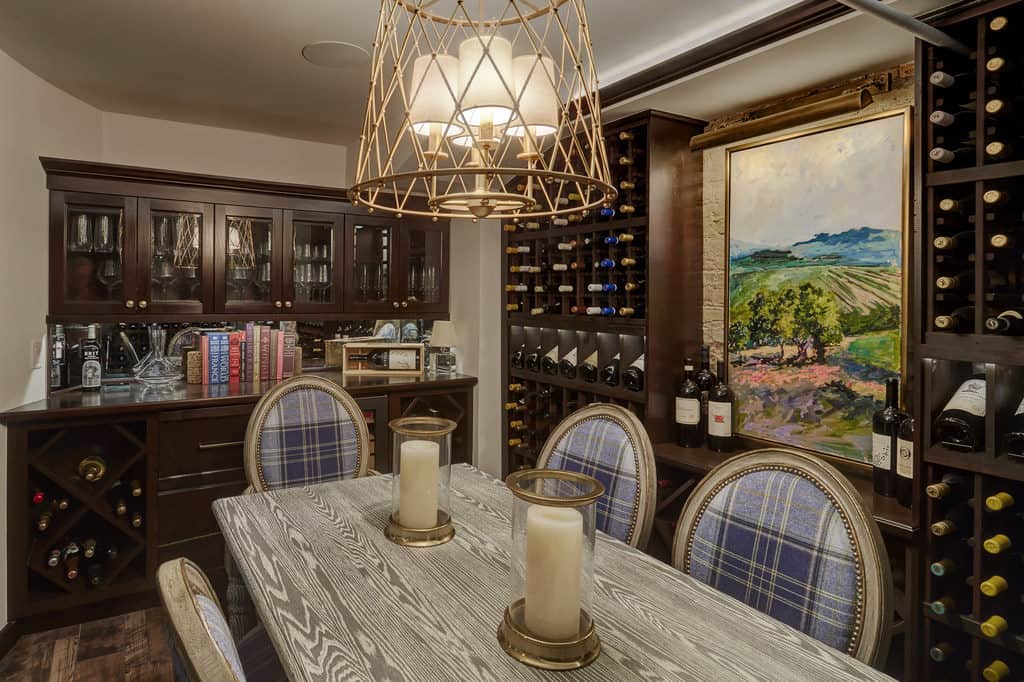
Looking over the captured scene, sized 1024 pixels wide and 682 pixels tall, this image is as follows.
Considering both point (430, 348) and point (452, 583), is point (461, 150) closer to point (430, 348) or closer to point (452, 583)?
point (430, 348)

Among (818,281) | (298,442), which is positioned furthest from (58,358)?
(818,281)

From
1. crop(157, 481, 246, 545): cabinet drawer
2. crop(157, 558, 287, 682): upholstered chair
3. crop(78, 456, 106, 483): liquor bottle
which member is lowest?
crop(157, 481, 246, 545): cabinet drawer

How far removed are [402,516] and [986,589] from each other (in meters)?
1.46

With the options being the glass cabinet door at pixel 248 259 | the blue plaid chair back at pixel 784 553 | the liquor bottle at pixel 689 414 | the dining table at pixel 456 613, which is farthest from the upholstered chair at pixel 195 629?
the glass cabinet door at pixel 248 259

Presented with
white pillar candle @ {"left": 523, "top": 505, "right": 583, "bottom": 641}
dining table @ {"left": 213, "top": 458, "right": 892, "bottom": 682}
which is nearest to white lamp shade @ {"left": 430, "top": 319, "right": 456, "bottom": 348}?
dining table @ {"left": 213, "top": 458, "right": 892, "bottom": 682}

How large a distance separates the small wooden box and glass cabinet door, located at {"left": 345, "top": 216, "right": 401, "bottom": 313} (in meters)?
0.24

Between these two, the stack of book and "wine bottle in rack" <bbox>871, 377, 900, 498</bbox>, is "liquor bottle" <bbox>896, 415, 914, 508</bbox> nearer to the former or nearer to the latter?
"wine bottle in rack" <bbox>871, 377, 900, 498</bbox>

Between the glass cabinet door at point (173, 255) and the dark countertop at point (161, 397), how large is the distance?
44 centimetres

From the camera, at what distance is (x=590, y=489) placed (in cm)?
109

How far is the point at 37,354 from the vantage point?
2.85m

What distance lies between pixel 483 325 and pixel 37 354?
2195 mm

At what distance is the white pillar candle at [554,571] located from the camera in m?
1.01

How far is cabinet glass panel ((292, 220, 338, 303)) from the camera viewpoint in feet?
11.9

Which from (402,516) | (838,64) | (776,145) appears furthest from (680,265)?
(402,516)
